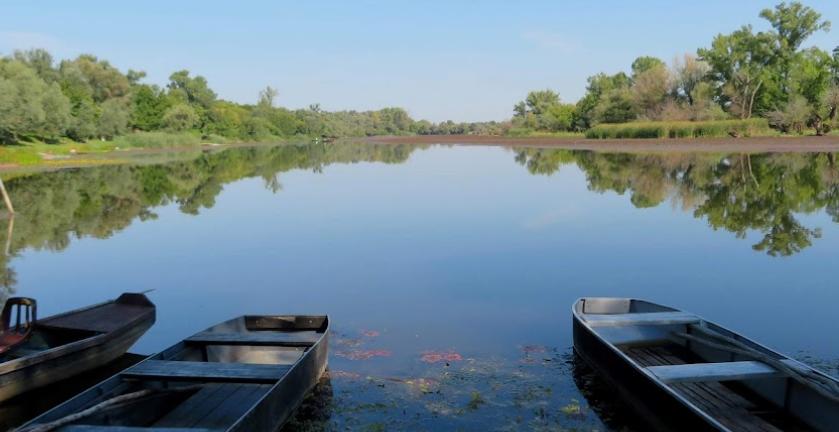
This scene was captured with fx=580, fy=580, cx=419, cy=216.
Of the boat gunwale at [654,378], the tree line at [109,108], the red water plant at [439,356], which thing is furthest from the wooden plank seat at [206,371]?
the tree line at [109,108]

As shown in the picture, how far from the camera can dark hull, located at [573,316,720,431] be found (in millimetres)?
6441

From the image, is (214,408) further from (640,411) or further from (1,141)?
(1,141)

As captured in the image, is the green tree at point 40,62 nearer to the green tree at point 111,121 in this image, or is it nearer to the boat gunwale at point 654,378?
the green tree at point 111,121

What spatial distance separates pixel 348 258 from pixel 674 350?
1028 cm

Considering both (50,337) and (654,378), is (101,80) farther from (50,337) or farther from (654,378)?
(654,378)

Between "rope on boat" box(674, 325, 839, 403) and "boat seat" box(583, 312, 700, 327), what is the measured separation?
21cm

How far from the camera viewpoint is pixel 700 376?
7.28m

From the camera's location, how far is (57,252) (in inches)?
753

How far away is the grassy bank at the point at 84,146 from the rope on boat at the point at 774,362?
63.6m

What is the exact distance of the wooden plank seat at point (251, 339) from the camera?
29.0 ft

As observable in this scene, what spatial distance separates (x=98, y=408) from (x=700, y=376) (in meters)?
7.20

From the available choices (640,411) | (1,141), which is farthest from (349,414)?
(1,141)

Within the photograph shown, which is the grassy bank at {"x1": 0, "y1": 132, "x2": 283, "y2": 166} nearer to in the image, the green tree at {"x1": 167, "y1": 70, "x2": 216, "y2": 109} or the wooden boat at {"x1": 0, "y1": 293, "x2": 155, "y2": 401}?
the green tree at {"x1": 167, "y1": 70, "x2": 216, "y2": 109}

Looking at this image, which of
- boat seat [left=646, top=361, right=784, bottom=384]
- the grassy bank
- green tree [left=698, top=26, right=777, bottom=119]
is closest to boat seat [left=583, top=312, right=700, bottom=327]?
boat seat [left=646, top=361, right=784, bottom=384]
